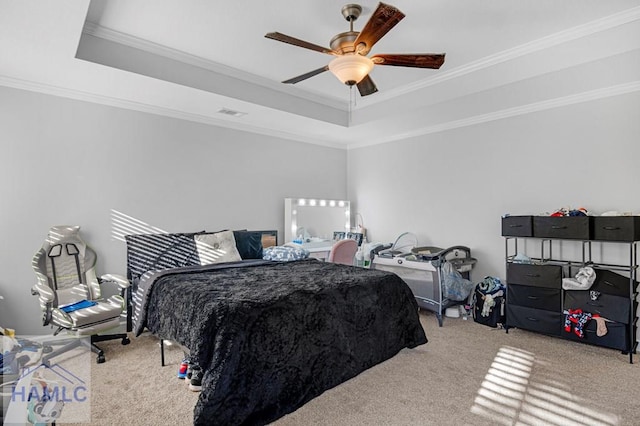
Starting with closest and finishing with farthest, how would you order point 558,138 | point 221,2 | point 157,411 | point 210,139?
point 157,411
point 221,2
point 558,138
point 210,139

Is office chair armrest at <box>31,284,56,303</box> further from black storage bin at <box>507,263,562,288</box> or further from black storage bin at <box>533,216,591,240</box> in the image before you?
black storage bin at <box>533,216,591,240</box>

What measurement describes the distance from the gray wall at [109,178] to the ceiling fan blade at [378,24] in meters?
2.74

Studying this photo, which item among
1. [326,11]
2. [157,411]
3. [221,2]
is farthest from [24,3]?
[157,411]

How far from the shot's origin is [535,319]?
3553mm

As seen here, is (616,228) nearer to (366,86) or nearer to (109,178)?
(366,86)

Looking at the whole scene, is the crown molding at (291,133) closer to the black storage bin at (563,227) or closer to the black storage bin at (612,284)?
the black storage bin at (563,227)

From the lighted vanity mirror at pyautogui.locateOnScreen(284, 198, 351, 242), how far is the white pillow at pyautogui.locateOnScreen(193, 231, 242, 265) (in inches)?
53.6

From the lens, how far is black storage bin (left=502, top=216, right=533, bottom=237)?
362 cm

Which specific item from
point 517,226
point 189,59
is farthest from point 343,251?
point 189,59

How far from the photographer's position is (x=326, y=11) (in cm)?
266

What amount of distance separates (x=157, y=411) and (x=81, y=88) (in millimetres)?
3105

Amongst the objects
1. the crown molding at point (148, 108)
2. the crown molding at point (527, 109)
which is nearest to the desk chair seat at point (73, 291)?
the crown molding at point (148, 108)

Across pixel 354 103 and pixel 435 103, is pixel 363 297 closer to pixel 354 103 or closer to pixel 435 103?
pixel 435 103

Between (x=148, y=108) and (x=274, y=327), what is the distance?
309 cm
